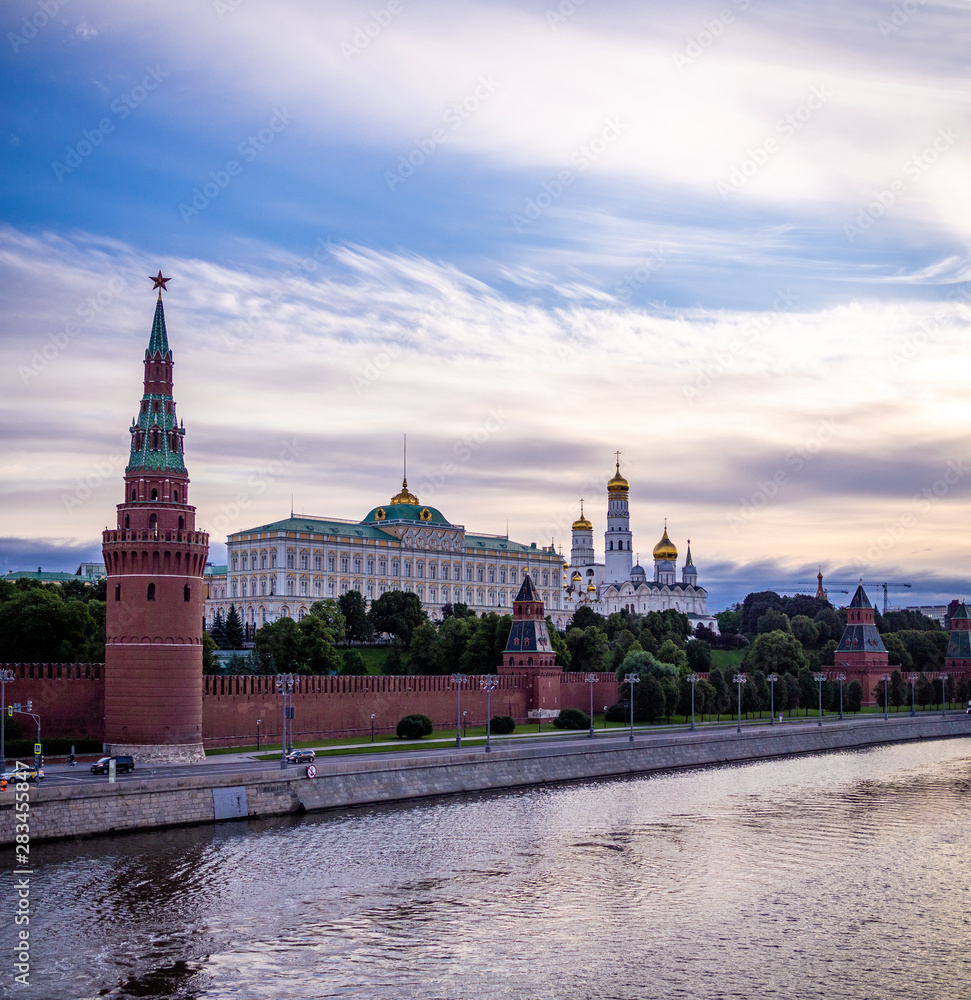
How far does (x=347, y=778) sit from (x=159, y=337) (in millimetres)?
21160

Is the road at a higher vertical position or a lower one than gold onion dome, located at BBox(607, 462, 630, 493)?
lower

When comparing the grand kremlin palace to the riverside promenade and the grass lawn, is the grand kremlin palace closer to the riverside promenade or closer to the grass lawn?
the grass lawn

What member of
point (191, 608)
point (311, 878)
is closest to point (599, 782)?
point (191, 608)

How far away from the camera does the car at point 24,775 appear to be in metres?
40.2

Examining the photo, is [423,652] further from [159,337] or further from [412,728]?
[159,337]

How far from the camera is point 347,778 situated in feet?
155

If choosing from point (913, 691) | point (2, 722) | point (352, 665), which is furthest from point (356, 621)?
point (2, 722)

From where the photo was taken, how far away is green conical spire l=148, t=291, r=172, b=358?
55281mm

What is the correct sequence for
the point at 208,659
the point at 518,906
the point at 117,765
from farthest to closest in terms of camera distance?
the point at 208,659, the point at 117,765, the point at 518,906

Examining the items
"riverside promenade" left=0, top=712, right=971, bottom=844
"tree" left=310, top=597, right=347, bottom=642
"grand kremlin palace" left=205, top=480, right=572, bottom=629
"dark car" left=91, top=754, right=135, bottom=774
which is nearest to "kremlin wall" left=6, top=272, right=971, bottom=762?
"riverside promenade" left=0, top=712, right=971, bottom=844

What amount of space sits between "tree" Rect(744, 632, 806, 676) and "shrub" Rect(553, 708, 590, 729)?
28.4 metres

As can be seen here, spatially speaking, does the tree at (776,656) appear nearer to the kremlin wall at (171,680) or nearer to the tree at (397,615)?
the kremlin wall at (171,680)

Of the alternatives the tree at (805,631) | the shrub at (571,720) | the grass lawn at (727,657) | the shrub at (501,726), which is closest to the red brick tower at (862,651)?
the grass lawn at (727,657)

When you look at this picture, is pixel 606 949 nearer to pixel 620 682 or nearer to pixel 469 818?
pixel 469 818
